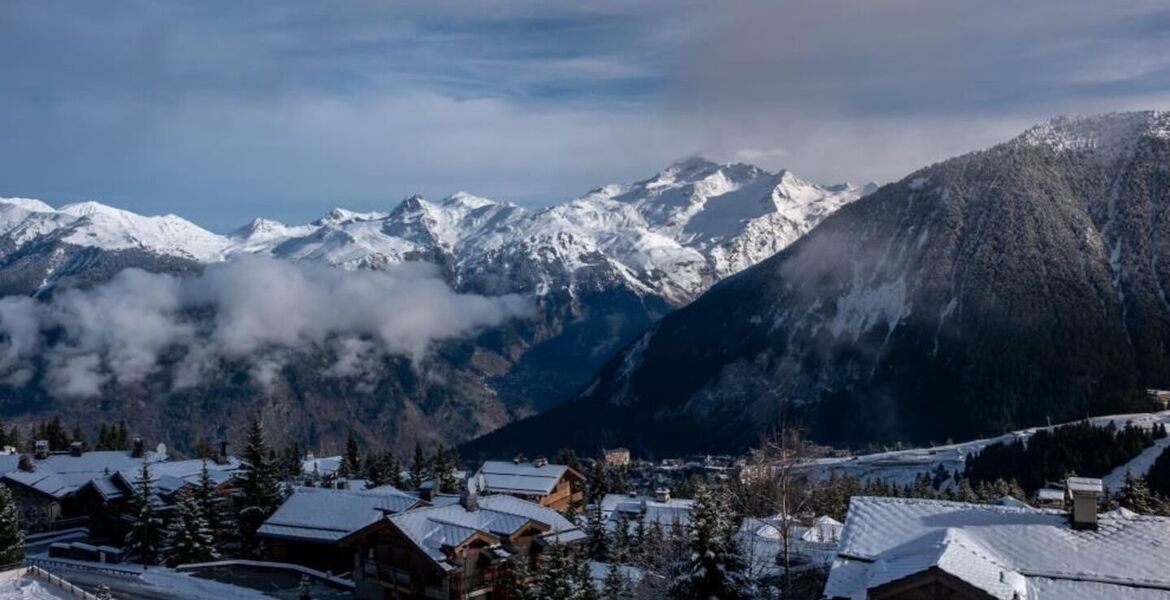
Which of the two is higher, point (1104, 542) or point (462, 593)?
point (1104, 542)

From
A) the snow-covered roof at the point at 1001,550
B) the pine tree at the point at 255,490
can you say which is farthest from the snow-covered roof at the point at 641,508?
the snow-covered roof at the point at 1001,550

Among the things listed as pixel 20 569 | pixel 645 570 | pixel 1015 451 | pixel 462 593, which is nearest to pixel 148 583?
pixel 20 569

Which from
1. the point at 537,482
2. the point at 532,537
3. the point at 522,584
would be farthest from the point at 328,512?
the point at 537,482

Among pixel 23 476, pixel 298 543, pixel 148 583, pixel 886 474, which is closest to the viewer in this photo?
pixel 148 583

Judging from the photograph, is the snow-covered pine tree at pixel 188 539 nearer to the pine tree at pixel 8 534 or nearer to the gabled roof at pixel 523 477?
the pine tree at pixel 8 534

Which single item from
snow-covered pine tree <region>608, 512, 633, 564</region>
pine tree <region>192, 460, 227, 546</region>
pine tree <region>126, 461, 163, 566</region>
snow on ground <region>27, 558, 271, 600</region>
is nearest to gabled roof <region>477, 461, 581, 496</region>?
snow-covered pine tree <region>608, 512, 633, 564</region>

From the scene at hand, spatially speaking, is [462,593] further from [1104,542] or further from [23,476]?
[23,476]

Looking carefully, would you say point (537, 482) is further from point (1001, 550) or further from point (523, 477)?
point (1001, 550)
